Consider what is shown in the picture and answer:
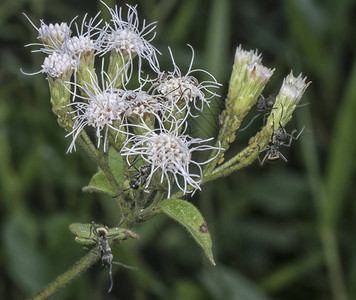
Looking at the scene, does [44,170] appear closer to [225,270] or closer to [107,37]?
[225,270]

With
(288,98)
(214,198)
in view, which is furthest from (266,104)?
(214,198)

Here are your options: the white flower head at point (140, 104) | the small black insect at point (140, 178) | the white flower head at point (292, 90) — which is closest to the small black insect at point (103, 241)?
the small black insect at point (140, 178)

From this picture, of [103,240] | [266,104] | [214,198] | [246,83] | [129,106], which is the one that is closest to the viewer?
[103,240]

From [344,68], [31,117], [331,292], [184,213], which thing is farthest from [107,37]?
[344,68]

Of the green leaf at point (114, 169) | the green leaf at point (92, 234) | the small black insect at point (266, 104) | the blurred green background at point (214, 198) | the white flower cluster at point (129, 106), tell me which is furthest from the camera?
the blurred green background at point (214, 198)

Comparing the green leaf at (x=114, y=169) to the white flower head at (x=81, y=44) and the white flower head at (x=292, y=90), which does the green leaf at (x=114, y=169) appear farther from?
the white flower head at (x=292, y=90)

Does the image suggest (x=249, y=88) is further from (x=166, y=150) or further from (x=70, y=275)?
(x=70, y=275)

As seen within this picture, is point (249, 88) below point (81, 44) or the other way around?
below
